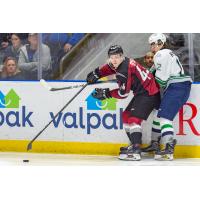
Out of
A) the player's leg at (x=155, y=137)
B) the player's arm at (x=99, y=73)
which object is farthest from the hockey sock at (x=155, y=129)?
the player's arm at (x=99, y=73)

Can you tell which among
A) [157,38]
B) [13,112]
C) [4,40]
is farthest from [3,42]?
[157,38]

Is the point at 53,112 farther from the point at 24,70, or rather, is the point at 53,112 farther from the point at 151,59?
the point at 151,59

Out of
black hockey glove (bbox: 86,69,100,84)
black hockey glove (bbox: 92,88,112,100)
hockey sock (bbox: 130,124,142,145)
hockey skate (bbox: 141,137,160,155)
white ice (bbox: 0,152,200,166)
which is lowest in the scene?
white ice (bbox: 0,152,200,166)

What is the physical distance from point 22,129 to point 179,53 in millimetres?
1709

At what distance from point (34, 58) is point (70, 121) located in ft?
2.76

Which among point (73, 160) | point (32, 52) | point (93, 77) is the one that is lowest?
point (73, 160)

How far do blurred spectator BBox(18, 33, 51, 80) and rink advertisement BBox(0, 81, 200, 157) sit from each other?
0.29 metres

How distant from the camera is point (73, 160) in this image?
19.2 ft

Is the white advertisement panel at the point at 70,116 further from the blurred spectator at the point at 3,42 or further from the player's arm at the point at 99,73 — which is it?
the blurred spectator at the point at 3,42

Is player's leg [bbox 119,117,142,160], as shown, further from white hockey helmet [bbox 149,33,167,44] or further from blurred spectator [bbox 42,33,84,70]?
blurred spectator [bbox 42,33,84,70]

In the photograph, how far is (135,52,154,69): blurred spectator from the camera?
6136 mm

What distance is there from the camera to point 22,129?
6.25m

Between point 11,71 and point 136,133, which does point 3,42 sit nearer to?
point 11,71

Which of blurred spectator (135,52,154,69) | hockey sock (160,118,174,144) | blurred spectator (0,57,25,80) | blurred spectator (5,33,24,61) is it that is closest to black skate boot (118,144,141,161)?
hockey sock (160,118,174,144)
